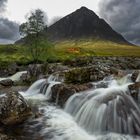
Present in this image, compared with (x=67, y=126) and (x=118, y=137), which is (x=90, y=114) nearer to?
(x=67, y=126)

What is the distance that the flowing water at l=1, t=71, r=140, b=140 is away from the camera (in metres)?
16.0

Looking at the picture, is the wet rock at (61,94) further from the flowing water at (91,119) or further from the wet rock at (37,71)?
the wet rock at (37,71)

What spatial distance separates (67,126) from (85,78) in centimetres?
1329

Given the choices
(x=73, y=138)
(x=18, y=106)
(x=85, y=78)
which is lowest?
(x=73, y=138)

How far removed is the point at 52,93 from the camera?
86.3 feet

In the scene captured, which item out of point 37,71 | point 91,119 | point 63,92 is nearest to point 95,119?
point 91,119

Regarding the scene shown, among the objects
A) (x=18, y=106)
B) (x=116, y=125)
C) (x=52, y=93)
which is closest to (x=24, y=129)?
(x=18, y=106)

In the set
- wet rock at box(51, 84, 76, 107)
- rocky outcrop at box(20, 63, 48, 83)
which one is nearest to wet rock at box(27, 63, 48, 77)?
rocky outcrop at box(20, 63, 48, 83)

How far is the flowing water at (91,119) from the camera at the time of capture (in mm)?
16047

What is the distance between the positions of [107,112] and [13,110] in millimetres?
6605

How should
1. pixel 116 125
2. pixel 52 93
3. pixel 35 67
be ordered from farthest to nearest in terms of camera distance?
pixel 35 67 < pixel 52 93 < pixel 116 125

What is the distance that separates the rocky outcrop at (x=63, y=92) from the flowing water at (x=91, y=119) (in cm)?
85

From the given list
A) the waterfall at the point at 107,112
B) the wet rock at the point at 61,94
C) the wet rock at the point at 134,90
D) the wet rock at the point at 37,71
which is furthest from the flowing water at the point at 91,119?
the wet rock at the point at 37,71

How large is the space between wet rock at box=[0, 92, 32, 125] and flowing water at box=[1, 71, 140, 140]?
34.3 inches
